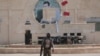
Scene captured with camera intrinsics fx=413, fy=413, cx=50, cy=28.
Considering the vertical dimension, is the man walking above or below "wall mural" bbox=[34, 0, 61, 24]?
below

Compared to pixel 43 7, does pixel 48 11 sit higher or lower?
lower

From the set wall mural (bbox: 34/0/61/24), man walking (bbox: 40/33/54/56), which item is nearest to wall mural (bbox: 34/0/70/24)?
wall mural (bbox: 34/0/61/24)

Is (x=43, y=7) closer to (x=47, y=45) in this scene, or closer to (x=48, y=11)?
(x=48, y=11)

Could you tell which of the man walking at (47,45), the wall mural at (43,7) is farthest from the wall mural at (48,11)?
the man walking at (47,45)

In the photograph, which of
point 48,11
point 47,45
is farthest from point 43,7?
point 47,45

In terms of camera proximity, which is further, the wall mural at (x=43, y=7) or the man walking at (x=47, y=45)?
the wall mural at (x=43, y=7)

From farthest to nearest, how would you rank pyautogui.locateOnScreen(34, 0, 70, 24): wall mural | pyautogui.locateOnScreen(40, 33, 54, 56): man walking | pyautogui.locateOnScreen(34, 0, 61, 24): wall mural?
pyautogui.locateOnScreen(34, 0, 61, 24): wall mural < pyautogui.locateOnScreen(34, 0, 70, 24): wall mural < pyautogui.locateOnScreen(40, 33, 54, 56): man walking

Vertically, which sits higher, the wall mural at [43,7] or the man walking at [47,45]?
the wall mural at [43,7]

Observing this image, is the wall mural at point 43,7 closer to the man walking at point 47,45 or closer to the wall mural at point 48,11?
the wall mural at point 48,11

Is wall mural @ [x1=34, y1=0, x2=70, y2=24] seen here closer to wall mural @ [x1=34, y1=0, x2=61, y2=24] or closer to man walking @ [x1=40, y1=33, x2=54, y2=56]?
wall mural @ [x1=34, y1=0, x2=61, y2=24]

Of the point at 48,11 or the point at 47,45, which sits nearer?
the point at 47,45

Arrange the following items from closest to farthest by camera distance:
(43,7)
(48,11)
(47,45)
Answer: (47,45) → (48,11) → (43,7)

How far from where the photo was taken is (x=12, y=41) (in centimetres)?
3756

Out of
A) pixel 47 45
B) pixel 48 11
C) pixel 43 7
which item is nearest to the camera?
pixel 47 45
